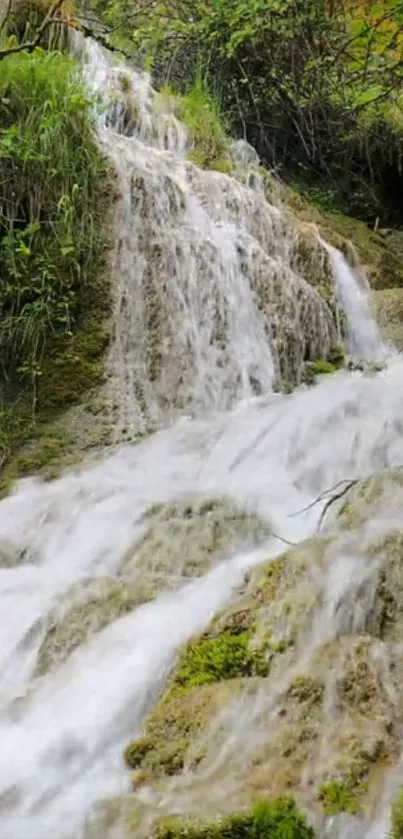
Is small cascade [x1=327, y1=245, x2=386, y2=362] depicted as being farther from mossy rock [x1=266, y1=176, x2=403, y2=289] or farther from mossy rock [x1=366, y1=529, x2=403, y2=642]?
mossy rock [x1=366, y1=529, x2=403, y2=642]

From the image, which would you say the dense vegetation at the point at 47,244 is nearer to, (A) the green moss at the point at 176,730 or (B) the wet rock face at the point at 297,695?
(B) the wet rock face at the point at 297,695

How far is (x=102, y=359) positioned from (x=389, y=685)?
3.13 meters

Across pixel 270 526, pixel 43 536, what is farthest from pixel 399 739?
pixel 43 536

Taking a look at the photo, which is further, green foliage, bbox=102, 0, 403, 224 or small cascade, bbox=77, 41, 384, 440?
green foliage, bbox=102, 0, 403, 224

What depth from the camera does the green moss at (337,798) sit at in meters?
1.71

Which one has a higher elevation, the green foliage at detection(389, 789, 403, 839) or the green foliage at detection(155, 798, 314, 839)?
the green foliage at detection(155, 798, 314, 839)

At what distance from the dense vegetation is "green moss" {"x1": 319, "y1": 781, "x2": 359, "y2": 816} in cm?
300

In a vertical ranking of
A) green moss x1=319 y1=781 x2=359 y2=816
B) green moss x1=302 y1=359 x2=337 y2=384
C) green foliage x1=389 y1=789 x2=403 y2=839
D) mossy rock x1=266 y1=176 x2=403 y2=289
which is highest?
mossy rock x1=266 y1=176 x2=403 y2=289

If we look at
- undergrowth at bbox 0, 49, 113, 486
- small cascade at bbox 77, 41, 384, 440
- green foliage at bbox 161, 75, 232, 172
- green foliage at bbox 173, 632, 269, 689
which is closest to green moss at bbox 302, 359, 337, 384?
small cascade at bbox 77, 41, 384, 440

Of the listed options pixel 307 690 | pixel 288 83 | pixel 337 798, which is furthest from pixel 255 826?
pixel 288 83

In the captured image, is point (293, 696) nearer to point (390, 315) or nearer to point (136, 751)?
point (136, 751)

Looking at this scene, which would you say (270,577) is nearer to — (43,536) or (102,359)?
(43,536)

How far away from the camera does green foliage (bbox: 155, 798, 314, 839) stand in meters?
1.69

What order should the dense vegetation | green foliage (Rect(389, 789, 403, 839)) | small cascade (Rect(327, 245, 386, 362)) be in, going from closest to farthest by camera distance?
green foliage (Rect(389, 789, 403, 839))
the dense vegetation
small cascade (Rect(327, 245, 386, 362))
